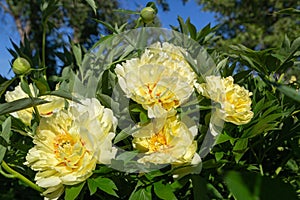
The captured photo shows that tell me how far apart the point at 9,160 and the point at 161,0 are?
4.81 m

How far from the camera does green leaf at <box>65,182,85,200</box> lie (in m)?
0.35

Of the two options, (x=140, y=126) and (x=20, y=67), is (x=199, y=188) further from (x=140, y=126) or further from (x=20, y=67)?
(x=20, y=67)

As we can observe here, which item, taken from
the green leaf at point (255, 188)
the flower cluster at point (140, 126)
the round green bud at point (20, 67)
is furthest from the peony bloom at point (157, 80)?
the green leaf at point (255, 188)

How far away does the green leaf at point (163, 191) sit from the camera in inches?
14.2

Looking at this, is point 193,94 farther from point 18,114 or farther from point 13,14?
point 13,14

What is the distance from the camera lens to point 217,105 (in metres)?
0.40

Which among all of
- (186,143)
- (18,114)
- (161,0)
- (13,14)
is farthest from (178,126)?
(13,14)

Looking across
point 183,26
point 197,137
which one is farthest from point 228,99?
point 183,26

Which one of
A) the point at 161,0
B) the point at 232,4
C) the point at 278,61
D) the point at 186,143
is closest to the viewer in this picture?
the point at 186,143

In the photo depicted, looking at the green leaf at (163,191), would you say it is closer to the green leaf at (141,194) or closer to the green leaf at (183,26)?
the green leaf at (141,194)

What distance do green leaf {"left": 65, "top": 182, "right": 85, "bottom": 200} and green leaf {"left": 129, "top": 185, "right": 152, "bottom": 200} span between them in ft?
0.15

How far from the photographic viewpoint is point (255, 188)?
0.14m

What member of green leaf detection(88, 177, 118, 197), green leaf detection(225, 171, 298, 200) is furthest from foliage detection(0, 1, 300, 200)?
green leaf detection(225, 171, 298, 200)

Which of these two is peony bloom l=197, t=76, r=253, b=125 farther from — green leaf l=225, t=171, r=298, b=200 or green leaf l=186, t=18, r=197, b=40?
green leaf l=225, t=171, r=298, b=200
